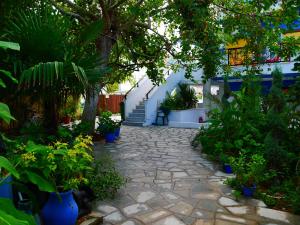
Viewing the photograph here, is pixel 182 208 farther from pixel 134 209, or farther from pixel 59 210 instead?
pixel 59 210

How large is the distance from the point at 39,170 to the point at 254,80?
6596 millimetres

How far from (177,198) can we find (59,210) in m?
2.15

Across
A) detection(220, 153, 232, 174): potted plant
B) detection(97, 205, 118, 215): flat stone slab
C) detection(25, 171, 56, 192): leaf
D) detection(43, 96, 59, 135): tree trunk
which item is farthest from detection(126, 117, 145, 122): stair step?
detection(25, 171, 56, 192): leaf

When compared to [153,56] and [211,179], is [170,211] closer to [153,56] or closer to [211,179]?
[211,179]

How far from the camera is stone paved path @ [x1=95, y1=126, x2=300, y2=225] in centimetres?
411

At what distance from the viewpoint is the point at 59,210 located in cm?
342

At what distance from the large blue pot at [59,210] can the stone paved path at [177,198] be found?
0.72 metres

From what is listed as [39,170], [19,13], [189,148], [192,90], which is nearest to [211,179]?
[189,148]

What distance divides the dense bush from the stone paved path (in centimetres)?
41

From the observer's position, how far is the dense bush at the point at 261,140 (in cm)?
510

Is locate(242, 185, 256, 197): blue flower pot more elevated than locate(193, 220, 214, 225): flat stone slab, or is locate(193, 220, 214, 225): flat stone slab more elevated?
locate(242, 185, 256, 197): blue flower pot

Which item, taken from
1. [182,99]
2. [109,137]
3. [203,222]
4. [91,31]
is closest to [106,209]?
[203,222]

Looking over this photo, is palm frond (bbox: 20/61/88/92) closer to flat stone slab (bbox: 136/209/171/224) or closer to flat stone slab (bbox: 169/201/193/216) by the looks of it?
flat stone slab (bbox: 136/209/171/224)

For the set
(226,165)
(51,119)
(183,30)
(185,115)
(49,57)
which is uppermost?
(183,30)
